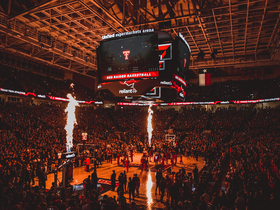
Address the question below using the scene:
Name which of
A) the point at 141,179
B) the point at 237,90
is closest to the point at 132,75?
the point at 141,179

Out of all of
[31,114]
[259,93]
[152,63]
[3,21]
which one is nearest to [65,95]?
[31,114]

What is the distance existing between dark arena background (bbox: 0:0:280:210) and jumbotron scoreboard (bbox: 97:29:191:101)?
0.04 metres

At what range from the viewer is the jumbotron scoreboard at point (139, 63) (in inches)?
296

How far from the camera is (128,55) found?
779 cm

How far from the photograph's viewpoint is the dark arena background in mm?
7859

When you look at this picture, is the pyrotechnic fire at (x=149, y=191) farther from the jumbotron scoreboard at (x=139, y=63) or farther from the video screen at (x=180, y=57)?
the video screen at (x=180, y=57)

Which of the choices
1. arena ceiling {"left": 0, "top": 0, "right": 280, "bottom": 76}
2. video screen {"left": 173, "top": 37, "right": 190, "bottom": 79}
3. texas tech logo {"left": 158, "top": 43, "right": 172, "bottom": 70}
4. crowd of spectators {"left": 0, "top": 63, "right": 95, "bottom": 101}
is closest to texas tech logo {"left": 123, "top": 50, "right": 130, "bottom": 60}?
texas tech logo {"left": 158, "top": 43, "right": 172, "bottom": 70}

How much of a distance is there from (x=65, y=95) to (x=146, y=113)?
14278 millimetres

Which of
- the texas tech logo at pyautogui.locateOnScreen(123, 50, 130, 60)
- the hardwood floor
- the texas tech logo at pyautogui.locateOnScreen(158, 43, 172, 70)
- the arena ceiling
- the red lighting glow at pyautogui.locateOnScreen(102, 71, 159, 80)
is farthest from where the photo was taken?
the arena ceiling

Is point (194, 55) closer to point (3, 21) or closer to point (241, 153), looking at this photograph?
point (241, 153)

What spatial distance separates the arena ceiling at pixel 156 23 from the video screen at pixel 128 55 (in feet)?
11.3

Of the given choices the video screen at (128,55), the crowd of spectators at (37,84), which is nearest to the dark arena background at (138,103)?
the video screen at (128,55)

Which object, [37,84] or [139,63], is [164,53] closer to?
[139,63]

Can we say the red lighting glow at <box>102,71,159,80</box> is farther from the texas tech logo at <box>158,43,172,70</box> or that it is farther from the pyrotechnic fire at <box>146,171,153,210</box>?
the pyrotechnic fire at <box>146,171,153,210</box>
